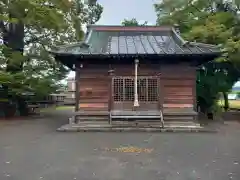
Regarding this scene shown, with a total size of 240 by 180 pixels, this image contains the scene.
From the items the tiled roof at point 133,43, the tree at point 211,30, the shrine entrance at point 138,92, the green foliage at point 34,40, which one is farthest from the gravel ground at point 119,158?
the green foliage at point 34,40

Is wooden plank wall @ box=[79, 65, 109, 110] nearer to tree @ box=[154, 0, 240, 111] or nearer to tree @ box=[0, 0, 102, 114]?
tree @ box=[0, 0, 102, 114]

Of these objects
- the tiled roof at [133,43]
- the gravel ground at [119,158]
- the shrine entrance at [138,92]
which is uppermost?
the tiled roof at [133,43]

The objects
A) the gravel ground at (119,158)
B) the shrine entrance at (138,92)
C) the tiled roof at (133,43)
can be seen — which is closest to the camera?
the gravel ground at (119,158)

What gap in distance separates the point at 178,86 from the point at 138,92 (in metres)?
1.66

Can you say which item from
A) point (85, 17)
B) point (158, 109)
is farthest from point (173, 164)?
point (85, 17)

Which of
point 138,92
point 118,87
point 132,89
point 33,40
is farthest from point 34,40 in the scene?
point 138,92

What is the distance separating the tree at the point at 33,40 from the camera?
16.8 m

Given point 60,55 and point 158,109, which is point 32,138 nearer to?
point 60,55

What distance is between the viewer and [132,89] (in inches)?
485

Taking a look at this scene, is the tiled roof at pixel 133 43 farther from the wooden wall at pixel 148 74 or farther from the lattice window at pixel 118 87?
the lattice window at pixel 118 87

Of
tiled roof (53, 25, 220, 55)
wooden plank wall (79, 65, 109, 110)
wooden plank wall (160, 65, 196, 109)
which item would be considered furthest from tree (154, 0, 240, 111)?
wooden plank wall (79, 65, 109, 110)

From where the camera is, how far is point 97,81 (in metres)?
12.4

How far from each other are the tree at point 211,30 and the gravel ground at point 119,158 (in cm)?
732

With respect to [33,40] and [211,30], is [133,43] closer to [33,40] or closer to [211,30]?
[211,30]
